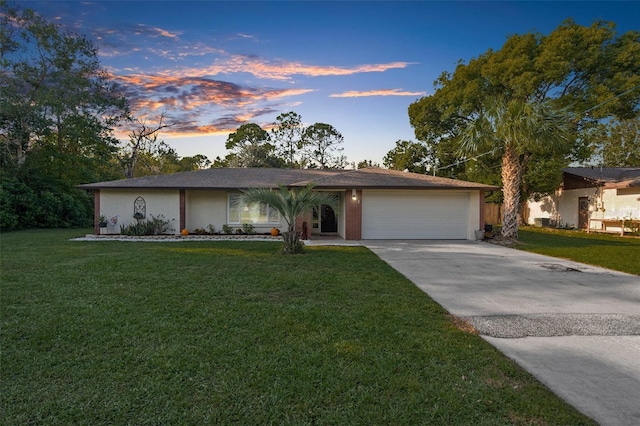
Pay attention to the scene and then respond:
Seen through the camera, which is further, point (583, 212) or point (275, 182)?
point (583, 212)

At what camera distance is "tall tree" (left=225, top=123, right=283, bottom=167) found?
35.8 m

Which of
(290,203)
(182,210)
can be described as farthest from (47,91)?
(290,203)

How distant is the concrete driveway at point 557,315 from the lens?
3.01 m

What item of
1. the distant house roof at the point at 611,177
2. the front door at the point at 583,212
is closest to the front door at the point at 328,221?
the distant house roof at the point at 611,177

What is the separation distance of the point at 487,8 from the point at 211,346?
15.2 m

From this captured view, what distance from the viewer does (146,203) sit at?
15273mm

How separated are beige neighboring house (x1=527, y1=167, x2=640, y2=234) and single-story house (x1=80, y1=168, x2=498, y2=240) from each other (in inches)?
371

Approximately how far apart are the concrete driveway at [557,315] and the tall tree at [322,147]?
3113cm

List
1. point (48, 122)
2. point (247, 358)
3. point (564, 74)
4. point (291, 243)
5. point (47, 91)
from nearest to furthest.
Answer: point (247, 358) → point (291, 243) → point (564, 74) → point (48, 122) → point (47, 91)

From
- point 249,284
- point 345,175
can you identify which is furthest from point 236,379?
point 345,175

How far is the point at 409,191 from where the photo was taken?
14938 mm

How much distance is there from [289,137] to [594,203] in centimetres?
2948

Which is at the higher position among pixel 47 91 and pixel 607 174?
pixel 47 91

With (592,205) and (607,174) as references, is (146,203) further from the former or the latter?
(607,174)
